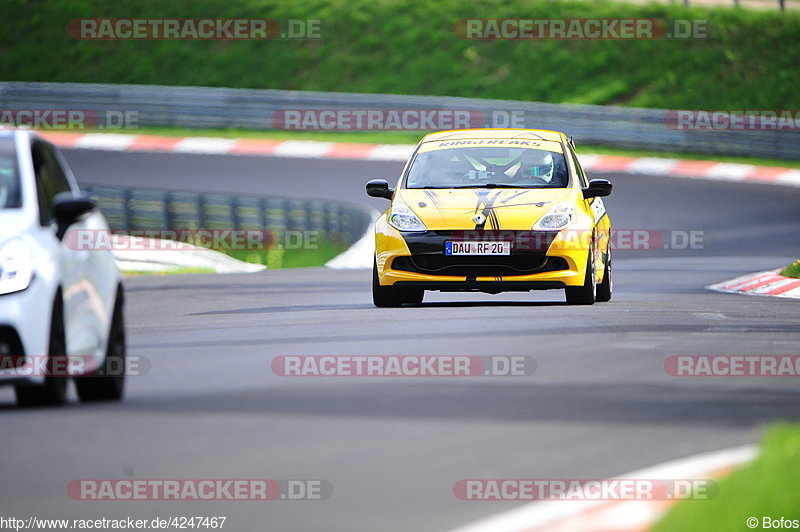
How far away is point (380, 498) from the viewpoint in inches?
244

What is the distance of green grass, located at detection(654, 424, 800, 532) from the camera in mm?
5188

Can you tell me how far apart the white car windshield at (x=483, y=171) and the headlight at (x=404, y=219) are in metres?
0.55

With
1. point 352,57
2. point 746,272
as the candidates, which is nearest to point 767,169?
point 746,272

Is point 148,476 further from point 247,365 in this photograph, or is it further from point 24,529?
point 247,365

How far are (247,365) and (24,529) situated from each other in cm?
462

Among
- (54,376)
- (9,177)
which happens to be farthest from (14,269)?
(9,177)

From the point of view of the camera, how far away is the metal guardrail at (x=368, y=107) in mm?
31984

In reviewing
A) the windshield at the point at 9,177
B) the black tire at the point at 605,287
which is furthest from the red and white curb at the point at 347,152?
the windshield at the point at 9,177
